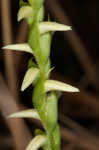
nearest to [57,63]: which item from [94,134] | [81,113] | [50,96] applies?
[81,113]

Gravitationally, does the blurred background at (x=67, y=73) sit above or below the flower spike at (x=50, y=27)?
below

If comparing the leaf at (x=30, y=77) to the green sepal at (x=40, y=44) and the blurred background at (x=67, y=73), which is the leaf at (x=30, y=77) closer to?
the green sepal at (x=40, y=44)

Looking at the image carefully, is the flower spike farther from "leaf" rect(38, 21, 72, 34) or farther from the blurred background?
the blurred background

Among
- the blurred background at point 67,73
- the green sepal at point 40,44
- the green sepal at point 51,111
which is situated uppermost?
the green sepal at point 40,44

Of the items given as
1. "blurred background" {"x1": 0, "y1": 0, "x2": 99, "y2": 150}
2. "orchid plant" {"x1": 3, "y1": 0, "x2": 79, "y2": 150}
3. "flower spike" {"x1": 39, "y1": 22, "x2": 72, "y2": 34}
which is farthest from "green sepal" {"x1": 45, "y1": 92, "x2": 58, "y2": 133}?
"blurred background" {"x1": 0, "y1": 0, "x2": 99, "y2": 150}

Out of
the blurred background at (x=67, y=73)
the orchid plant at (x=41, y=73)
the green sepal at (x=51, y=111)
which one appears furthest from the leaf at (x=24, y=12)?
the blurred background at (x=67, y=73)

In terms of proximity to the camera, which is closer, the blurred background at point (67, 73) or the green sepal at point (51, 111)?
the green sepal at point (51, 111)
